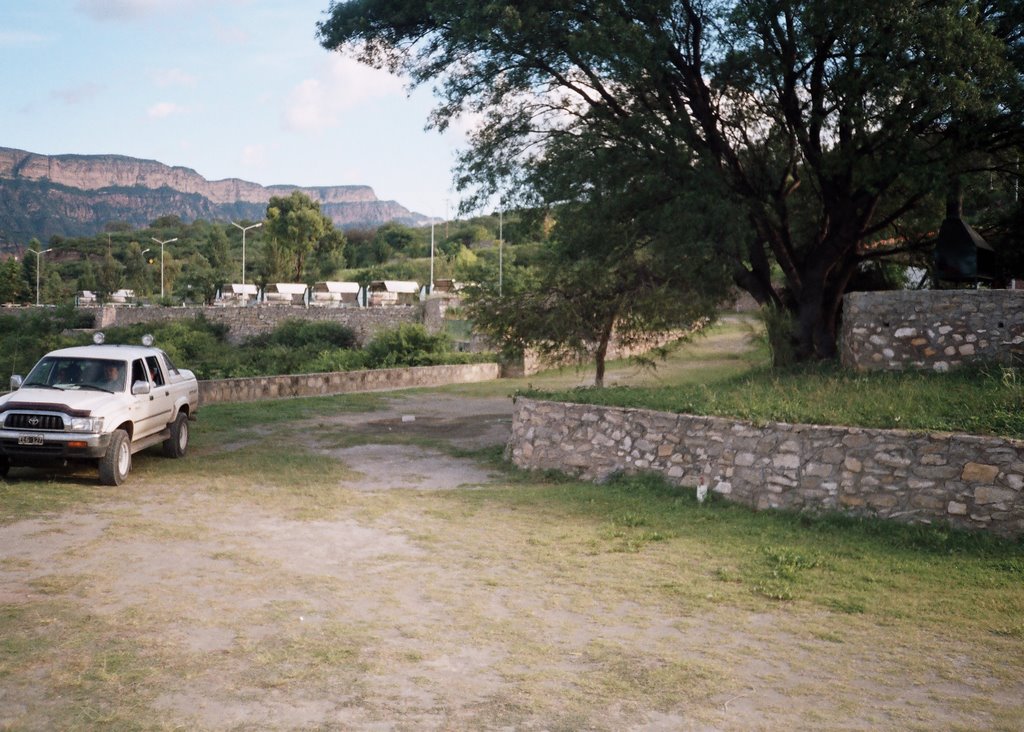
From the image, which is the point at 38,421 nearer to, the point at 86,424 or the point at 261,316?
the point at 86,424

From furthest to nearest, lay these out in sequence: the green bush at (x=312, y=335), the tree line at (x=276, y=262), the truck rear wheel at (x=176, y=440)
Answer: the tree line at (x=276, y=262), the green bush at (x=312, y=335), the truck rear wheel at (x=176, y=440)

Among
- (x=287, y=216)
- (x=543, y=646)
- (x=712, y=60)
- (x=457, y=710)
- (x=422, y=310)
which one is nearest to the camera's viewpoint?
(x=457, y=710)

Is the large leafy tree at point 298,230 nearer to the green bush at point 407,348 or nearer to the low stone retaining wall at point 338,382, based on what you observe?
the green bush at point 407,348

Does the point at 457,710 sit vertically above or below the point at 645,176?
below

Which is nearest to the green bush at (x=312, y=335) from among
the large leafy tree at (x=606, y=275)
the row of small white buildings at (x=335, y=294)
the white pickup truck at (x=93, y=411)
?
the row of small white buildings at (x=335, y=294)

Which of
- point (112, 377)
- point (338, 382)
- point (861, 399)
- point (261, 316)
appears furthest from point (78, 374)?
point (261, 316)

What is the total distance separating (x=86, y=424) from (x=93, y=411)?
189 mm

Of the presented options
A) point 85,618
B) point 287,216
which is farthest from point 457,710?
point 287,216

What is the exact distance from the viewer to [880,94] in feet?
46.3

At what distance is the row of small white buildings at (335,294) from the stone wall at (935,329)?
37.0 meters

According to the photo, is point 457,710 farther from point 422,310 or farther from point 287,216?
point 287,216

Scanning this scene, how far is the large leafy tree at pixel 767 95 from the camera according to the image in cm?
1362

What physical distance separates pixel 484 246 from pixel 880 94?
300 ft

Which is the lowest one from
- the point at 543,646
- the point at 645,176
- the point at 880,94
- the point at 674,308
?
the point at 543,646
